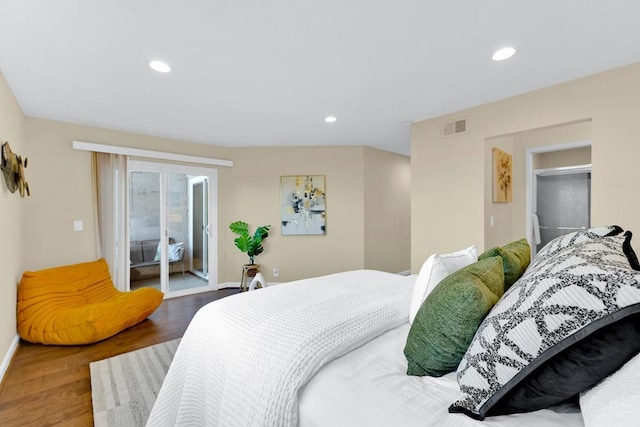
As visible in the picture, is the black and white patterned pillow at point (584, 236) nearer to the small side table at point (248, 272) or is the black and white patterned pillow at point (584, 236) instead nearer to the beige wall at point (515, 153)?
the beige wall at point (515, 153)

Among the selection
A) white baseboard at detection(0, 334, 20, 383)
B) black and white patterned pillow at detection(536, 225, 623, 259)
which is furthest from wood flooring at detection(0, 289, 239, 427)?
black and white patterned pillow at detection(536, 225, 623, 259)

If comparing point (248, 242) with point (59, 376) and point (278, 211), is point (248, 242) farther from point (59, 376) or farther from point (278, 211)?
point (59, 376)

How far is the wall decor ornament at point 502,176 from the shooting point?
3.30 metres

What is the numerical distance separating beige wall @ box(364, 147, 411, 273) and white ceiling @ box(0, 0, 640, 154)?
190 centimetres

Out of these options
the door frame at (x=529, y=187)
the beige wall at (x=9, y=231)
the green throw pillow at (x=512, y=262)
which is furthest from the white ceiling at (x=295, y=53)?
the door frame at (x=529, y=187)

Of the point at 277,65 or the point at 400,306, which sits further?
the point at 277,65

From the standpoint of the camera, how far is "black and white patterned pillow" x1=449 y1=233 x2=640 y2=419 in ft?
2.20

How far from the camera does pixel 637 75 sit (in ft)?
7.55

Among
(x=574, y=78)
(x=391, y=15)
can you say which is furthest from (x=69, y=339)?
(x=574, y=78)

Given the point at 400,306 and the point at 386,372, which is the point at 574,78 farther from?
the point at 386,372

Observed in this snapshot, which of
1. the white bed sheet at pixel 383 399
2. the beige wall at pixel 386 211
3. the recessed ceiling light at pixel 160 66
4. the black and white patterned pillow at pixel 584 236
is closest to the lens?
the white bed sheet at pixel 383 399

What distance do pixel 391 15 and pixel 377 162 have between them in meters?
3.67

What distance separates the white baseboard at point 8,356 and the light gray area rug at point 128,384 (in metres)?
0.59

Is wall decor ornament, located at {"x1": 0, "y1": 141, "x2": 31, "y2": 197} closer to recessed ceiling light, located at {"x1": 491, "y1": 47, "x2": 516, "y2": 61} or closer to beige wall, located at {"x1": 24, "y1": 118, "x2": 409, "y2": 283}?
beige wall, located at {"x1": 24, "y1": 118, "x2": 409, "y2": 283}
